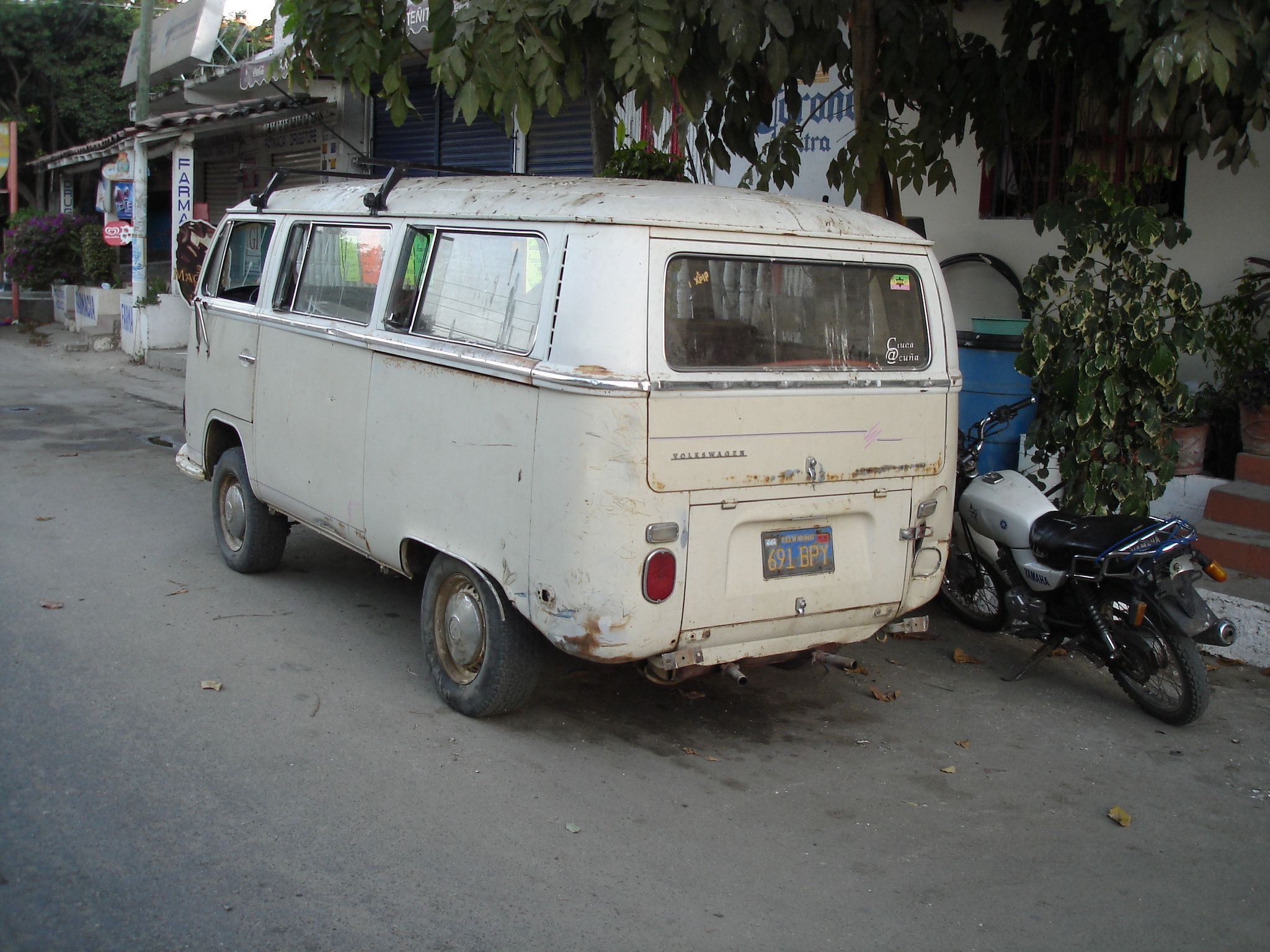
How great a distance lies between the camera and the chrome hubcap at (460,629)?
4.42 m

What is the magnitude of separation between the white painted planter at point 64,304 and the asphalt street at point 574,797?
54.6 feet

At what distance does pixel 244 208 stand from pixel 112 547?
2.19 meters

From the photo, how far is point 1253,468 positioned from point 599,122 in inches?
174

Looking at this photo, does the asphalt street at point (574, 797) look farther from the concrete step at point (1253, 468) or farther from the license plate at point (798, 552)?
the concrete step at point (1253, 468)

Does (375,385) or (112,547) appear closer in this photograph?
(375,385)

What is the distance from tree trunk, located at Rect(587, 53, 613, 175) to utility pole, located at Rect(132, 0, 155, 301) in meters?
11.3

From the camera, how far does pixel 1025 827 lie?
3.87 metres

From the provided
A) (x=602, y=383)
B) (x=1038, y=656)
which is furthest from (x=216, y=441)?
(x=1038, y=656)

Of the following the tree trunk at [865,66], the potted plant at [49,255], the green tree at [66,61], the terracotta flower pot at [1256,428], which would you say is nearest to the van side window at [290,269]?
the tree trunk at [865,66]

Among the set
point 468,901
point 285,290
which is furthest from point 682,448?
point 285,290

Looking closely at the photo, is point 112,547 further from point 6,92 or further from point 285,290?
point 6,92

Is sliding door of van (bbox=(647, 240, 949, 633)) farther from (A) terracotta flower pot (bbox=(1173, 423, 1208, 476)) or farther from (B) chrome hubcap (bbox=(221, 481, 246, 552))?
(B) chrome hubcap (bbox=(221, 481, 246, 552))

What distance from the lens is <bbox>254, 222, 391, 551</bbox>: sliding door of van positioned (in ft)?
16.0

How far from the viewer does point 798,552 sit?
4148 mm
